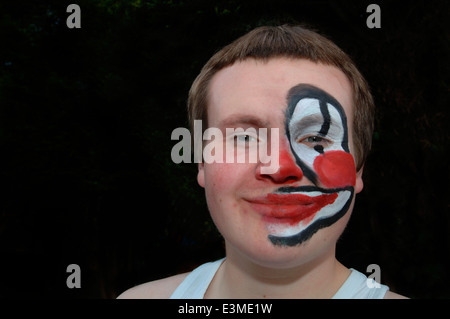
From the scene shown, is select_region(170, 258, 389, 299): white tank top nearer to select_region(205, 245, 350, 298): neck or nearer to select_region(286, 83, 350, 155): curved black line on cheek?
select_region(205, 245, 350, 298): neck

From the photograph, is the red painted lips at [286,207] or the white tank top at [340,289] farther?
the white tank top at [340,289]

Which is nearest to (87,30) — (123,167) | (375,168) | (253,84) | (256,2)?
(123,167)

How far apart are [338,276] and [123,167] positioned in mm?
1886

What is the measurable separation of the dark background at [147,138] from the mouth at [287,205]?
4.61 feet

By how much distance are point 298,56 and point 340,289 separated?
2.94 feet

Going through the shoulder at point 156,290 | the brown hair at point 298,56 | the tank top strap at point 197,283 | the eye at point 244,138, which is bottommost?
the shoulder at point 156,290

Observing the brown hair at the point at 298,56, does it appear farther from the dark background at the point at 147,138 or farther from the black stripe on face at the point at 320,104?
the dark background at the point at 147,138

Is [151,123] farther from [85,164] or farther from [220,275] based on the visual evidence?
[220,275]

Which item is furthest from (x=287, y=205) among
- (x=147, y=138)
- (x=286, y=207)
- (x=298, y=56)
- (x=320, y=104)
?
(x=147, y=138)

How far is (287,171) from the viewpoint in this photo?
4.03ft

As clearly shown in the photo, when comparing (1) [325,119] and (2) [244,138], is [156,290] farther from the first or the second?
(1) [325,119]

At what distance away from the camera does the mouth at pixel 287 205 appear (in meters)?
1.25

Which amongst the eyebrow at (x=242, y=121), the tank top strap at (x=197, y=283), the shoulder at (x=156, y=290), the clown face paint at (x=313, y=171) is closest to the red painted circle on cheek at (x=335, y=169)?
the clown face paint at (x=313, y=171)

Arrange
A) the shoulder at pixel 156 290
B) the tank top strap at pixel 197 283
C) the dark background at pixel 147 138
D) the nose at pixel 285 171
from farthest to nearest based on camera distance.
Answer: the dark background at pixel 147 138 < the shoulder at pixel 156 290 < the tank top strap at pixel 197 283 < the nose at pixel 285 171
